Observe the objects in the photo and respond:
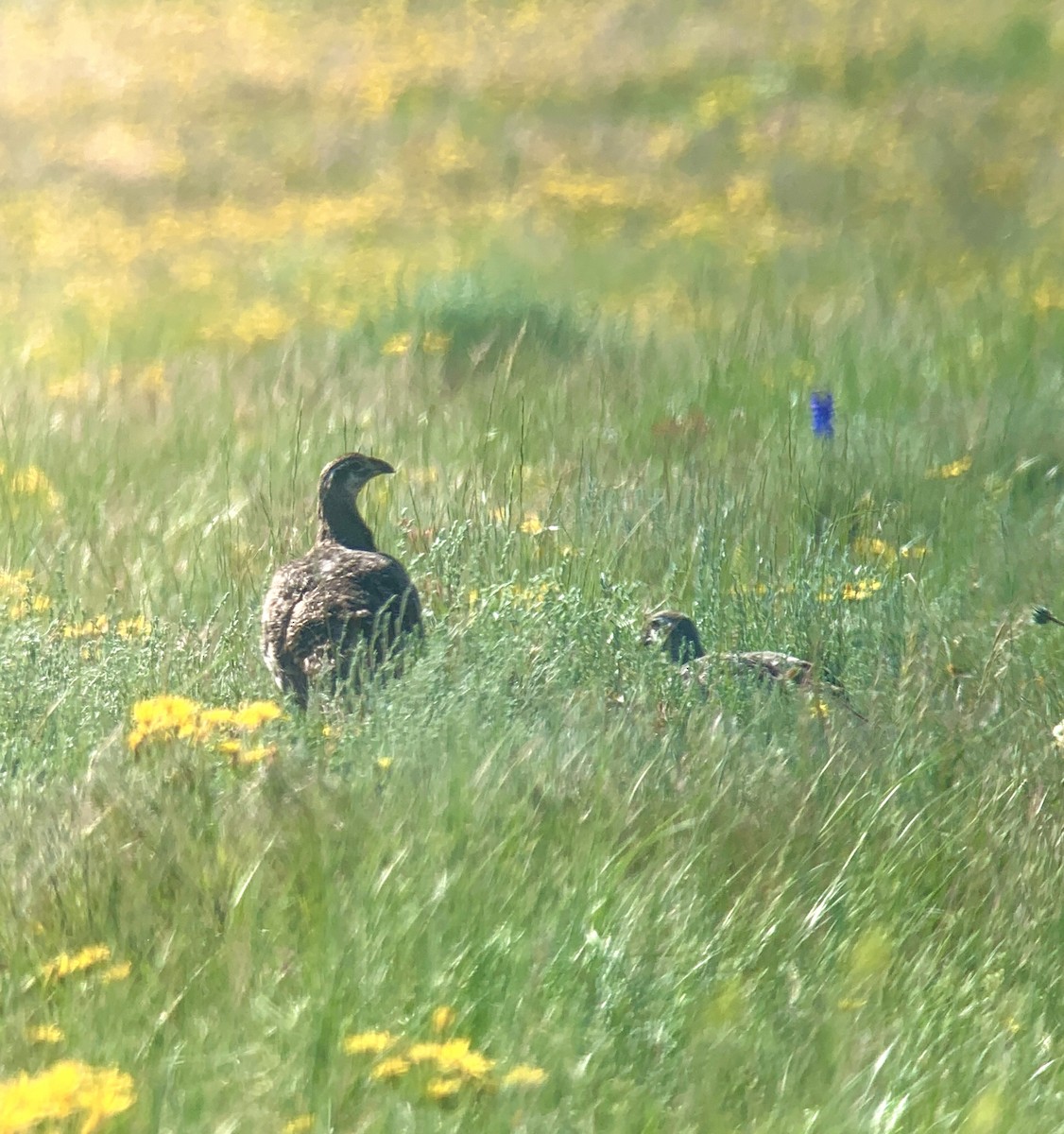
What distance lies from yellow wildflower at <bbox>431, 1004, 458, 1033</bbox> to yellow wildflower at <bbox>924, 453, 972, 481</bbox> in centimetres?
354

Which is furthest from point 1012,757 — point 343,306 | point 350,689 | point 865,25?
point 865,25

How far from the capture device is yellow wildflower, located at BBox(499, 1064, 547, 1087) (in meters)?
2.26

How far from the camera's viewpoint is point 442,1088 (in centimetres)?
222

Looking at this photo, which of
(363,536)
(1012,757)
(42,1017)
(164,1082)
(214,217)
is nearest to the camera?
(164,1082)

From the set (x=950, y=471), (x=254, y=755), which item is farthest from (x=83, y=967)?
(x=950, y=471)

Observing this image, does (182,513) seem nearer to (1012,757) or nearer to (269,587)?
Result: (269,587)

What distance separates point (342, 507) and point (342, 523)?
1.8 inches

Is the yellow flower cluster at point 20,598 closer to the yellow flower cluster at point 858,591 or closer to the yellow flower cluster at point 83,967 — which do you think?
the yellow flower cluster at point 83,967

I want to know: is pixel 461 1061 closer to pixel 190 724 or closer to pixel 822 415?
pixel 190 724

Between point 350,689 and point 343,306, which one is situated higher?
point 350,689

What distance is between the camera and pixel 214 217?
13.3 metres

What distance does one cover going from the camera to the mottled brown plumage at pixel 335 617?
12.6ft

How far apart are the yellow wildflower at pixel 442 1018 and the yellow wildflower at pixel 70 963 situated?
1.64 ft

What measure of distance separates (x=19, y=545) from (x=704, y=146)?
10.3 meters
